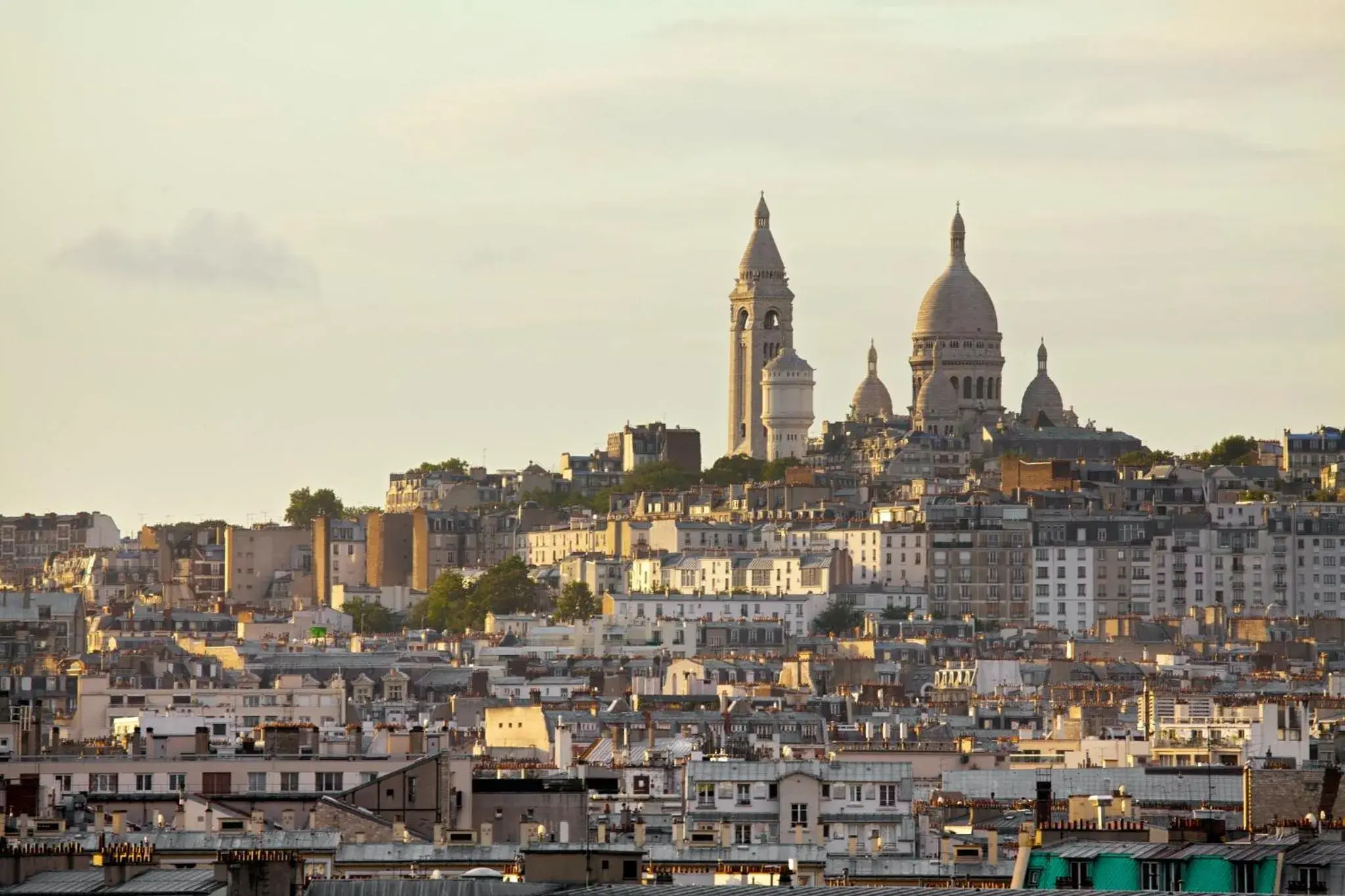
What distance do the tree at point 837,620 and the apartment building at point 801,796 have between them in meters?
123

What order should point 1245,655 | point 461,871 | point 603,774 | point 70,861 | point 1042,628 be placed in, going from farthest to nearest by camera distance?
point 1042,628, point 1245,655, point 603,774, point 461,871, point 70,861

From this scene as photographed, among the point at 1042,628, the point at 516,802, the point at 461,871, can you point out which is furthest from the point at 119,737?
the point at 1042,628

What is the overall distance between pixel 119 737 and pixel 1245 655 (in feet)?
278

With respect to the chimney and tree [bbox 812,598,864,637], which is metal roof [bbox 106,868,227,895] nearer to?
the chimney

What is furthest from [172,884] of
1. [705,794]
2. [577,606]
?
[577,606]

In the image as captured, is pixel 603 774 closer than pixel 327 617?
Yes

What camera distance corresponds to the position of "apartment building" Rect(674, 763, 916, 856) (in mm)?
59531

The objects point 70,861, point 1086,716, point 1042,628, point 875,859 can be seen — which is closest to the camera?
point 70,861

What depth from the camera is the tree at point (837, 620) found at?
187000 millimetres

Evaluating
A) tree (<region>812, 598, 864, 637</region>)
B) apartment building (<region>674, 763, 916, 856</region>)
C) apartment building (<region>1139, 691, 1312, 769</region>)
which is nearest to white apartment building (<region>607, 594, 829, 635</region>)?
tree (<region>812, 598, 864, 637</region>)

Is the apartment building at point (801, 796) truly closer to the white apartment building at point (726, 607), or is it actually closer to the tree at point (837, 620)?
the tree at point (837, 620)

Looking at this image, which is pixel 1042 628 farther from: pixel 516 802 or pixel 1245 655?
pixel 516 802

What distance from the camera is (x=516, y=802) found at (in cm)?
5959

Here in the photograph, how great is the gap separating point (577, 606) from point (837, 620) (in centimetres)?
1175
